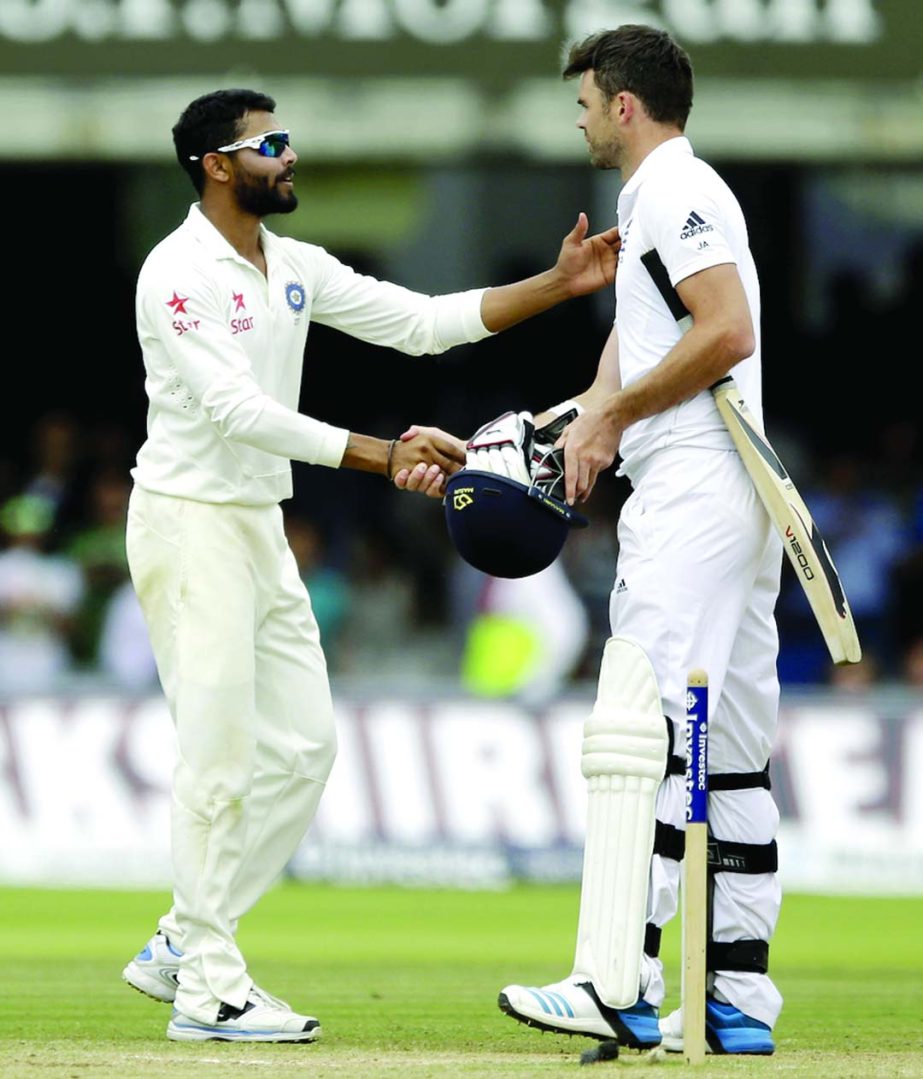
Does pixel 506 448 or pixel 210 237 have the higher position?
pixel 210 237

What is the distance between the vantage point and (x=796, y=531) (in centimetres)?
481

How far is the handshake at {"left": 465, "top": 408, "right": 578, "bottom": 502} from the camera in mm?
5012

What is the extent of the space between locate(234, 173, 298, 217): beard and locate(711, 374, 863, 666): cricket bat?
1.27 meters

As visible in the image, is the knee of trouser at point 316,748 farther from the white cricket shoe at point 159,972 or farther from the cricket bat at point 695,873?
the cricket bat at point 695,873

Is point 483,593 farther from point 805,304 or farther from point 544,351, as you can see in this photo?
point 805,304

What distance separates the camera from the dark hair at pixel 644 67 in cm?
500

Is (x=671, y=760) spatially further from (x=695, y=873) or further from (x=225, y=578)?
(x=225, y=578)

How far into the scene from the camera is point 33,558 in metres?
12.4

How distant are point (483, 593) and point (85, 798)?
2574mm

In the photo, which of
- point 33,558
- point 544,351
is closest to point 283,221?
point 544,351

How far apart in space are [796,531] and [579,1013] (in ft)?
3.61

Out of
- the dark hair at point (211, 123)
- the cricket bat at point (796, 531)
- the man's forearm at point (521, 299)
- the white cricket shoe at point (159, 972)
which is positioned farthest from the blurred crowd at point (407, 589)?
the cricket bat at point (796, 531)

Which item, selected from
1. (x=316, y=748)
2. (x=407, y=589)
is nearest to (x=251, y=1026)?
(x=316, y=748)

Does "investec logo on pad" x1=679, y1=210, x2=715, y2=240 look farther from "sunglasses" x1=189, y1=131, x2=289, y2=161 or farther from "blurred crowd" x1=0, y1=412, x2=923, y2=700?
"blurred crowd" x1=0, y1=412, x2=923, y2=700
